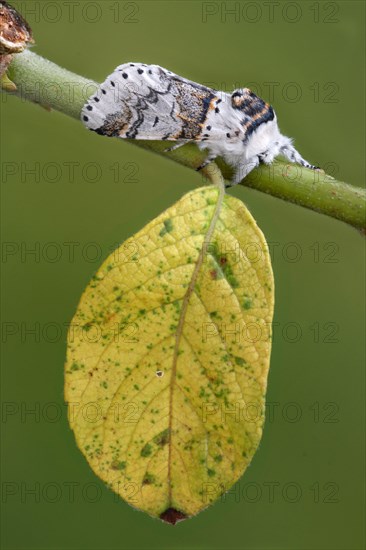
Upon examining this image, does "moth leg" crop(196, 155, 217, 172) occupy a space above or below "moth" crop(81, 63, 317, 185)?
below

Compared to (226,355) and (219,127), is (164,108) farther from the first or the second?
(226,355)

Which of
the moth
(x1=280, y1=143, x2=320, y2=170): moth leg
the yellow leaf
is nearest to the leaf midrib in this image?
the yellow leaf

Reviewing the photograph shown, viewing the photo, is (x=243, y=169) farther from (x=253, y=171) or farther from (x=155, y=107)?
(x=155, y=107)

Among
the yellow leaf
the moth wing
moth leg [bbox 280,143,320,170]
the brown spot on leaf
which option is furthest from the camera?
moth leg [bbox 280,143,320,170]

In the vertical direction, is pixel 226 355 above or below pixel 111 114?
below

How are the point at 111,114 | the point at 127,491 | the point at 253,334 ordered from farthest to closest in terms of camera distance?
the point at 111,114 < the point at 127,491 < the point at 253,334

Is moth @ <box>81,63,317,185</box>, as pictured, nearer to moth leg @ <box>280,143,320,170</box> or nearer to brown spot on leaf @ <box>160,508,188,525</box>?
moth leg @ <box>280,143,320,170</box>

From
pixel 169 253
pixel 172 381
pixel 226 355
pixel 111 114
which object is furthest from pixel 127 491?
pixel 111 114

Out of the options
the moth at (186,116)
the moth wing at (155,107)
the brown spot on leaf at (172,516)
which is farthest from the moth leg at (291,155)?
the brown spot on leaf at (172,516)
